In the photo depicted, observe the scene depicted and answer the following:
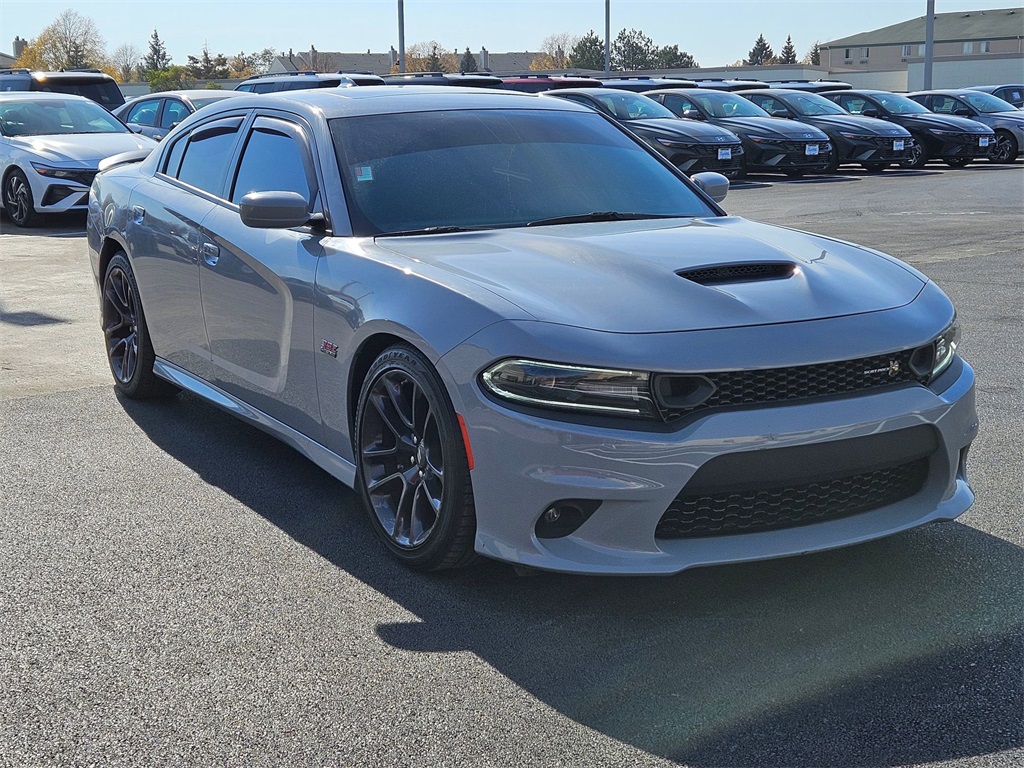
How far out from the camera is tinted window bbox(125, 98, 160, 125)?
60.1ft

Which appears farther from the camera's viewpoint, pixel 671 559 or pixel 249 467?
pixel 249 467

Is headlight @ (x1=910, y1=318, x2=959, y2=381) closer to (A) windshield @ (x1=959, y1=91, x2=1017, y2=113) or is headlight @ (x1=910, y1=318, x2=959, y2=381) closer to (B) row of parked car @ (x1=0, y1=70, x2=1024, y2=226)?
(B) row of parked car @ (x1=0, y1=70, x2=1024, y2=226)

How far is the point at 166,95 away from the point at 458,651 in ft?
53.5

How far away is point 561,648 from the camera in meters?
3.41

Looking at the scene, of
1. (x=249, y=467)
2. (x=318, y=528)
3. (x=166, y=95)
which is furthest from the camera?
(x=166, y=95)

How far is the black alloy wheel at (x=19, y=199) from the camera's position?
14.3 m

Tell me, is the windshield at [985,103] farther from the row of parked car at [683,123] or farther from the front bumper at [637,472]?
the front bumper at [637,472]

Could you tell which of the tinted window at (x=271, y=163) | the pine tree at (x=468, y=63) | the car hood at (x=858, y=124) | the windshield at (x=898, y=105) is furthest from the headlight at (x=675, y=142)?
the pine tree at (x=468, y=63)

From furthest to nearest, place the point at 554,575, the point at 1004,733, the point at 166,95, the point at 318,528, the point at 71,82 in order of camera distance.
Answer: the point at 71,82 → the point at 166,95 → the point at 318,528 → the point at 554,575 → the point at 1004,733

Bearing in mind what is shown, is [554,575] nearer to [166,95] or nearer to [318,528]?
[318,528]

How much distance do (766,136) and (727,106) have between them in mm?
1245

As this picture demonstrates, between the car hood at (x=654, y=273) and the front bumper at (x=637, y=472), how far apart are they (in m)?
0.29

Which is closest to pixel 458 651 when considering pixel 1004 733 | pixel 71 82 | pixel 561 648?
pixel 561 648

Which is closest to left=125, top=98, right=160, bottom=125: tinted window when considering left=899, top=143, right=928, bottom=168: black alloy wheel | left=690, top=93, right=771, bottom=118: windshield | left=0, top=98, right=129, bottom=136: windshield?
left=0, top=98, right=129, bottom=136: windshield
